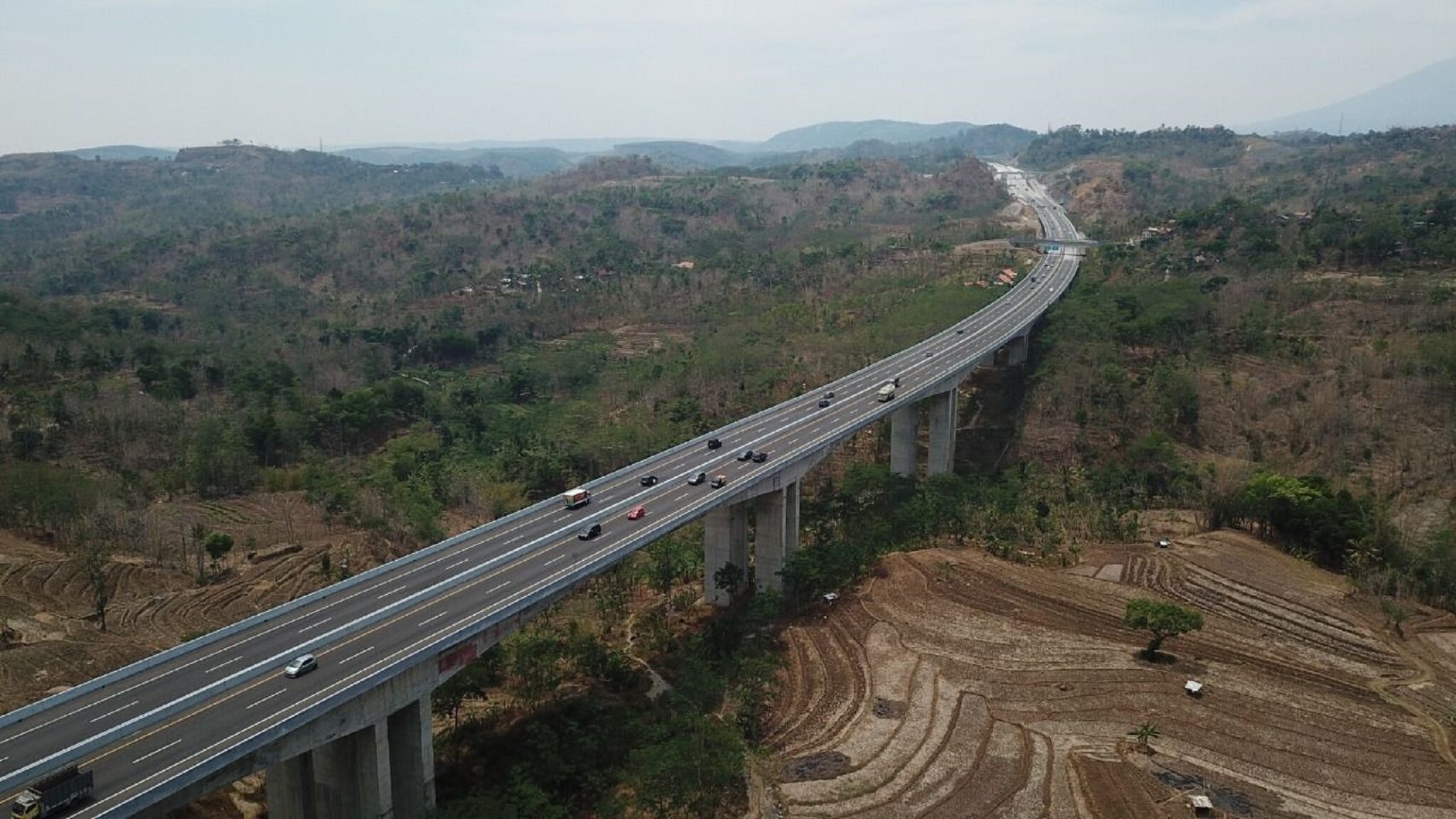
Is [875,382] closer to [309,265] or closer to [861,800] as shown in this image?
[861,800]

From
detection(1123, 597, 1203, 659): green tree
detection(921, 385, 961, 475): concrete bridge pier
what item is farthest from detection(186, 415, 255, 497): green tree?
detection(1123, 597, 1203, 659): green tree

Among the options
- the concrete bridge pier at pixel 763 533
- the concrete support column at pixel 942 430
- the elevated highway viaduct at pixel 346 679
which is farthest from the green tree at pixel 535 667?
the concrete support column at pixel 942 430

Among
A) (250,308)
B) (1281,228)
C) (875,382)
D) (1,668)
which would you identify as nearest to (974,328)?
(875,382)

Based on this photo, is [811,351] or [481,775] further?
[811,351]

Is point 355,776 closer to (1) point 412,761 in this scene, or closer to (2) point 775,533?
(1) point 412,761

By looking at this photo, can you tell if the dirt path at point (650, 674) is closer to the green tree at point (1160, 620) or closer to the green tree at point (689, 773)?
the green tree at point (689, 773)

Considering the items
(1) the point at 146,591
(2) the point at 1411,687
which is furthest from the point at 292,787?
(2) the point at 1411,687
